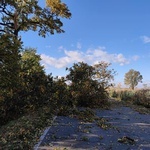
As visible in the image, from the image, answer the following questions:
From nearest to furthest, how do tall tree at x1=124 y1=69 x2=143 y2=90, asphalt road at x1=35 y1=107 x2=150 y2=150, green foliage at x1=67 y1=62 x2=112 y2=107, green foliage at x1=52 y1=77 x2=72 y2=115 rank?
asphalt road at x1=35 y1=107 x2=150 y2=150 < green foliage at x1=52 y1=77 x2=72 y2=115 < green foliage at x1=67 y1=62 x2=112 y2=107 < tall tree at x1=124 y1=69 x2=143 y2=90

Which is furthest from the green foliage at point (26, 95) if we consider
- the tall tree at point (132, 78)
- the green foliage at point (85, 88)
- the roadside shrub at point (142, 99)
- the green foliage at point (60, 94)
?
the tall tree at point (132, 78)

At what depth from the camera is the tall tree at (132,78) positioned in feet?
170

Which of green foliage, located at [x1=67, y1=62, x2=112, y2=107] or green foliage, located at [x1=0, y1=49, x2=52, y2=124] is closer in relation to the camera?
green foliage, located at [x1=0, y1=49, x2=52, y2=124]

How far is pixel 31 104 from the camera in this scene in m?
10.8

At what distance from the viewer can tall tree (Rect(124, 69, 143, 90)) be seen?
5178 cm

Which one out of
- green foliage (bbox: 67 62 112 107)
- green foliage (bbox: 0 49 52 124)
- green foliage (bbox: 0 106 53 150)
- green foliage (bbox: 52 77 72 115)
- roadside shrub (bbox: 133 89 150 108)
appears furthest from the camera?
roadside shrub (bbox: 133 89 150 108)

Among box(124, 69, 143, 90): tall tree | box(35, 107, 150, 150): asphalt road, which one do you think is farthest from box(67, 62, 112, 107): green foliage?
box(124, 69, 143, 90): tall tree

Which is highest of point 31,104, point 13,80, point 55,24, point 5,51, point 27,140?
point 55,24

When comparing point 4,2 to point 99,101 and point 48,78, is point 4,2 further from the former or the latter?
point 99,101

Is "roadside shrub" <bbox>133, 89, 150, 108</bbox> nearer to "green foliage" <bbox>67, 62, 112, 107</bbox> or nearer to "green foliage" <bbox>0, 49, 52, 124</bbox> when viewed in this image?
"green foliage" <bbox>67, 62, 112, 107</bbox>

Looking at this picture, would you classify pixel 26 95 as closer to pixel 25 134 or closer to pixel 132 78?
pixel 25 134

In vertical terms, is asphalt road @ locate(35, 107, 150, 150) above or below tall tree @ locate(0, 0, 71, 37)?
below

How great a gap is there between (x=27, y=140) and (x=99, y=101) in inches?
296

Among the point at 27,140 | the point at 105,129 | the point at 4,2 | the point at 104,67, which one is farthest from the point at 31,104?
the point at 104,67
